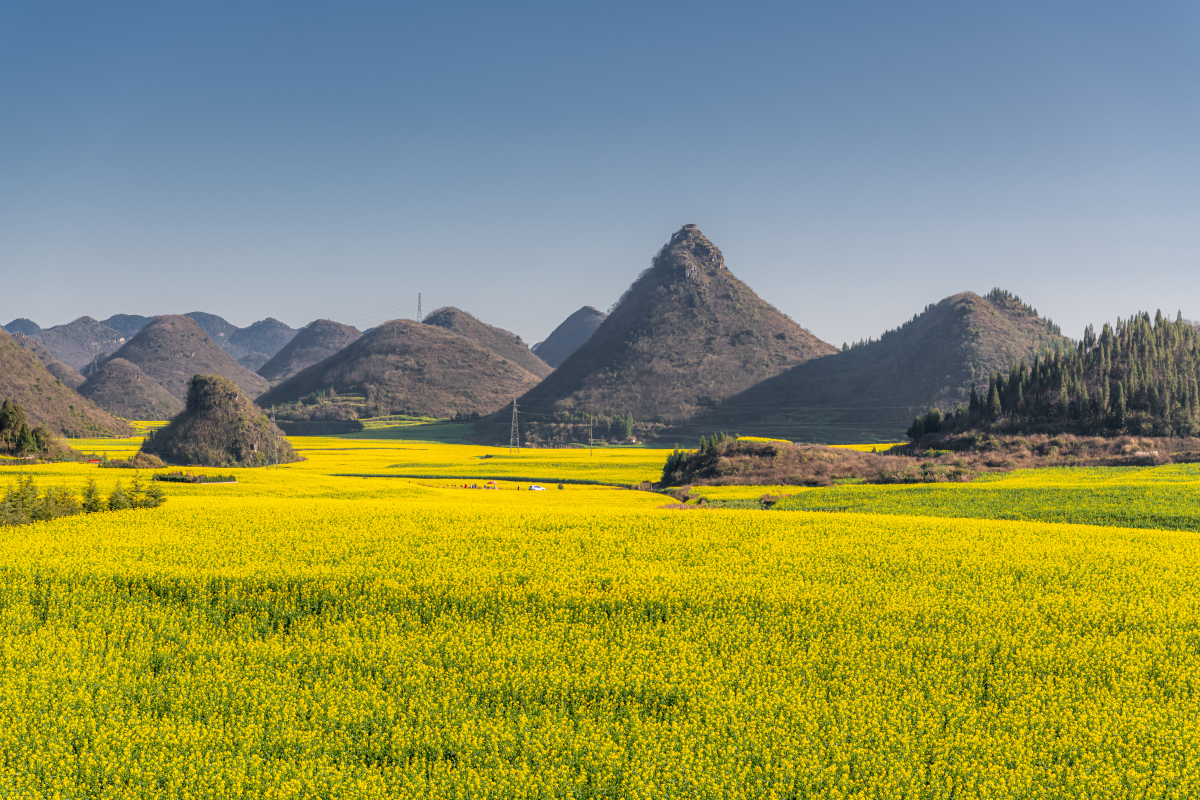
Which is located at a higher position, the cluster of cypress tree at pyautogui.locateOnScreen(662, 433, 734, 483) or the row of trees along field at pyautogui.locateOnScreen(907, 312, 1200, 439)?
the row of trees along field at pyautogui.locateOnScreen(907, 312, 1200, 439)

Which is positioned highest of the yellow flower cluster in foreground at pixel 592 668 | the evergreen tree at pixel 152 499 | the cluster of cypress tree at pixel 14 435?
the cluster of cypress tree at pixel 14 435

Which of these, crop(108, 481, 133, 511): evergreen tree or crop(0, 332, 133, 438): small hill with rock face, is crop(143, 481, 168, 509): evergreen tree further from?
crop(0, 332, 133, 438): small hill with rock face

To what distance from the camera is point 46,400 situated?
16650cm

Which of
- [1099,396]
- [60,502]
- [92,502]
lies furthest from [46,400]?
[1099,396]

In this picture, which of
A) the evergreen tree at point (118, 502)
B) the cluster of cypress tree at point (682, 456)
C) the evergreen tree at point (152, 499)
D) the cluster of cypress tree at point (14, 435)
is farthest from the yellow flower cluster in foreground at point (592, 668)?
the cluster of cypress tree at point (14, 435)

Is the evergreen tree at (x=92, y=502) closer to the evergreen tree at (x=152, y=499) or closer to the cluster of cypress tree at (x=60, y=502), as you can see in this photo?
the cluster of cypress tree at (x=60, y=502)

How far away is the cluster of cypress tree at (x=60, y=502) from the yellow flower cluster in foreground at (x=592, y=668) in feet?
19.6

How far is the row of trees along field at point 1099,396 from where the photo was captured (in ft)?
267

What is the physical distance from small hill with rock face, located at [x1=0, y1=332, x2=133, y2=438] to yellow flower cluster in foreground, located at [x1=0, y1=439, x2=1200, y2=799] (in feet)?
570

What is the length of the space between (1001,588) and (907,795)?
422 inches

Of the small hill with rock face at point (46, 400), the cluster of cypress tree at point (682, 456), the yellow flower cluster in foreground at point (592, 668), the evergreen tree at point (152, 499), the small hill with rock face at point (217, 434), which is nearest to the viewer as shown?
the yellow flower cluster in foreground at point (592, 668)

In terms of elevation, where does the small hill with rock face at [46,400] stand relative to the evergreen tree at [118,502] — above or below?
above

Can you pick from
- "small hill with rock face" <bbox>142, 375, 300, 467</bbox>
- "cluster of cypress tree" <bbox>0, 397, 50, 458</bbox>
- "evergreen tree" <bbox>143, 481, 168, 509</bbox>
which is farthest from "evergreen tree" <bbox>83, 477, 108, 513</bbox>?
"small hill with rock face" <bbox>142, 375, 300, 467</bbox>

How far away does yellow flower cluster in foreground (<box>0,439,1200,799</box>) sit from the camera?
10320mm
